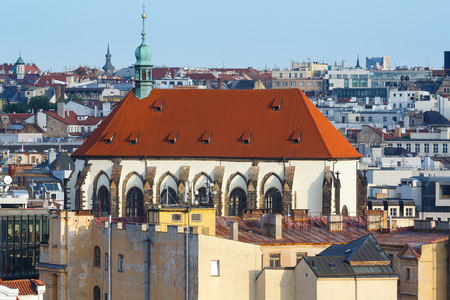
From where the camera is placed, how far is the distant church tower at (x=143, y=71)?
117 meters

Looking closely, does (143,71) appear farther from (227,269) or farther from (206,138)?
(227,269)

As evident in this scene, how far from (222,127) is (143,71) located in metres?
9.76

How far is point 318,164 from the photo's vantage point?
10812 cm

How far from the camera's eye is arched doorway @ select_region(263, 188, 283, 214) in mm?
108812

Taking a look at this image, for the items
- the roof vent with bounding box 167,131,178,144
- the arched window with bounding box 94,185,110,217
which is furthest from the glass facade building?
the roof vent with bounding box 167,131,178,144

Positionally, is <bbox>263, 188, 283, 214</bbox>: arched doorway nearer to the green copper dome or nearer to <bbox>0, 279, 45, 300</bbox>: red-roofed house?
the green copper dome

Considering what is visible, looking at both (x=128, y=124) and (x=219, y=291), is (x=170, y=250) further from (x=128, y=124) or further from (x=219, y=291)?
(x=128, y=124)

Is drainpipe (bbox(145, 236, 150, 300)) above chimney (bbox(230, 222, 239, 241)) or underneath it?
underneath

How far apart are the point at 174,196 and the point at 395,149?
6950 centimetres

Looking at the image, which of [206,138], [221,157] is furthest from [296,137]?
[206,138]

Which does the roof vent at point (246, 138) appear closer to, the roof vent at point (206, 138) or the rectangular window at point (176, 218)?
the roof vent at point (206, 138)

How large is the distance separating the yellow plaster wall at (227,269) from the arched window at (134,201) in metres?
43.1

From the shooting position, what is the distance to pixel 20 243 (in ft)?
285

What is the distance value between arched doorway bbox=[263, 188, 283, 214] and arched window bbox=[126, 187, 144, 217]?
308 inches
